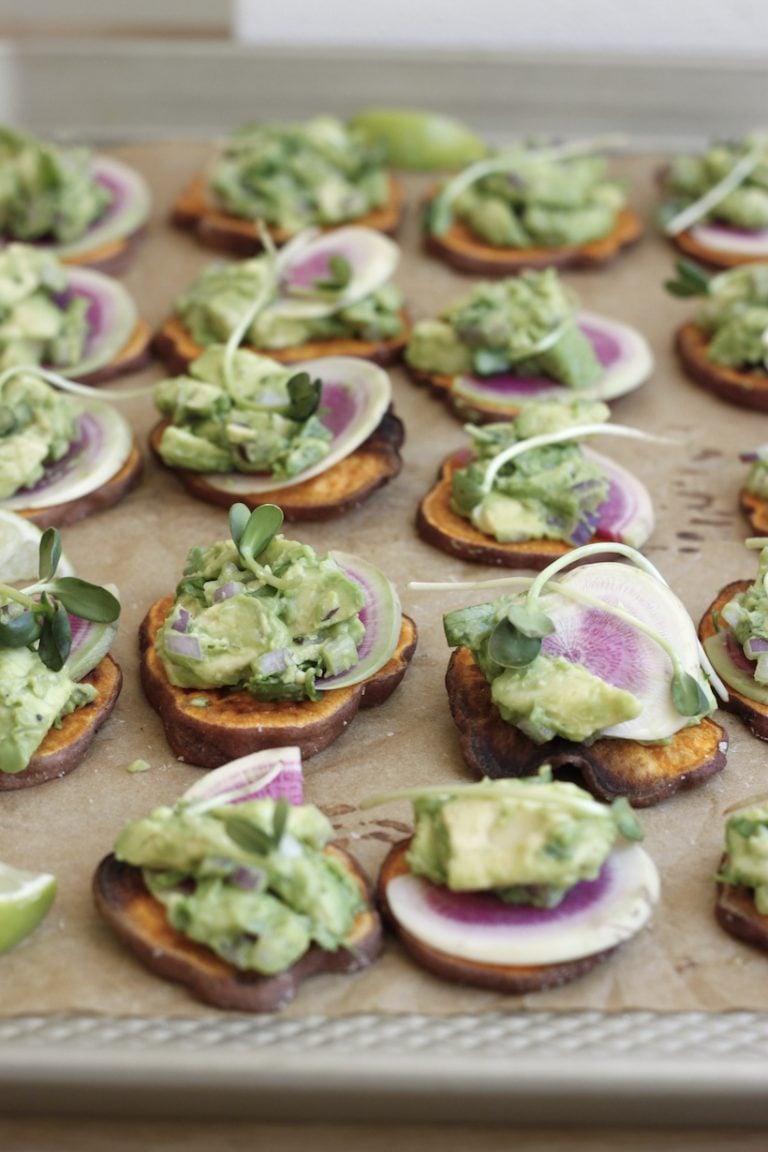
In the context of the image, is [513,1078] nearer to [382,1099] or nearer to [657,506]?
[382,1099]

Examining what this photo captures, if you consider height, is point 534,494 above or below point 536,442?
below

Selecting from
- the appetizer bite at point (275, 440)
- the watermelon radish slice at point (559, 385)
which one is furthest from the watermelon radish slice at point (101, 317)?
the watermelon radish slice at point (559, 385)

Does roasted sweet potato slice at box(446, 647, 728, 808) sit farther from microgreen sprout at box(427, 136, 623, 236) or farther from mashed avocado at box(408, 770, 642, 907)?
microgreen sprout at box(427, 136, 623, 236)

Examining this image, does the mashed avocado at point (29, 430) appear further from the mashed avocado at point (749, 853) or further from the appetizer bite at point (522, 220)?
the mashed avocado at point (749, 853)

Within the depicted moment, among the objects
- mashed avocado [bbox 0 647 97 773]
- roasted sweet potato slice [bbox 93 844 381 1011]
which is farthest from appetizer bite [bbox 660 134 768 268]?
roasted sweet potato slice [bbox 93 844 381 1011]

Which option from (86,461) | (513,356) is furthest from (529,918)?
(513,356)

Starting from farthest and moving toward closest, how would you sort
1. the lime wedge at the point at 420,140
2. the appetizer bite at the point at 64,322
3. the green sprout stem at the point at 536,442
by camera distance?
the lime wedge at the point at 420,140, the appetizer bite at the point at 64,322, the green sprout stem at the point at 536,442

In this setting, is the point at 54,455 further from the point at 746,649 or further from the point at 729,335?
the point at 729,335
